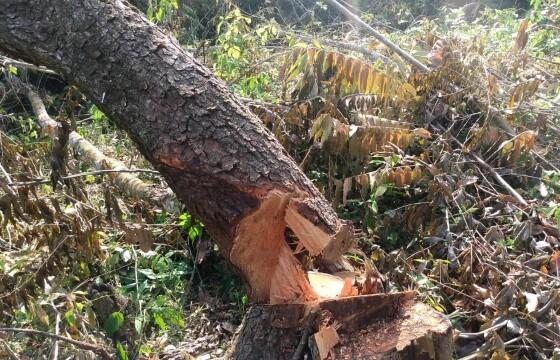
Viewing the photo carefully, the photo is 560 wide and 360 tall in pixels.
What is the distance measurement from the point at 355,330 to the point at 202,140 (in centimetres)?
81

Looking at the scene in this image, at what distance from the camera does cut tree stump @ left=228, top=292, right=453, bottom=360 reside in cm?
172

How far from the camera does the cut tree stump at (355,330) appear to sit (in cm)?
172

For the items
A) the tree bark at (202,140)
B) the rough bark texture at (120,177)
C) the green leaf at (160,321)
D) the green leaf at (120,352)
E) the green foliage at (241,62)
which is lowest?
the green leaf at (120,352)

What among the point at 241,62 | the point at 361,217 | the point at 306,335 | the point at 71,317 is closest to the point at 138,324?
the point at 71,317

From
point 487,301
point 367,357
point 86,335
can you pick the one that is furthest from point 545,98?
point 86,335

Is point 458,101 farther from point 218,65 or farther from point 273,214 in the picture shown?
point 273,214

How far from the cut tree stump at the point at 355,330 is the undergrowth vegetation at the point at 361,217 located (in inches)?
8.0

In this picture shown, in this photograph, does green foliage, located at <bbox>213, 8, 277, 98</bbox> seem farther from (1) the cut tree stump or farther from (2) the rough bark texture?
(1) the cut tree stump

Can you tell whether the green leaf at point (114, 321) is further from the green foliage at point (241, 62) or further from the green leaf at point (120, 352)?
the green foliage at point (241, 62)

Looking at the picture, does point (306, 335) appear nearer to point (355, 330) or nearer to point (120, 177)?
point (355, 330)

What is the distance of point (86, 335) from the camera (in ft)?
7.39

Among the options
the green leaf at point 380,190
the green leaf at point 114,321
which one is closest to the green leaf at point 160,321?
the green leaf at point 114,321

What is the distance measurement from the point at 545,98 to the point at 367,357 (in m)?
2.55

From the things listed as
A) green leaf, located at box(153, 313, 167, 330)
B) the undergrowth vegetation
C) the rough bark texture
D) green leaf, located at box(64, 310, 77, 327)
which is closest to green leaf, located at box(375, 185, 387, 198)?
the undergrowth vegetation
